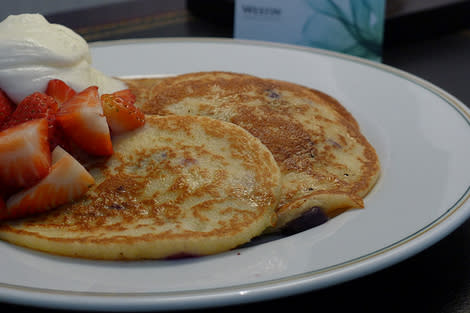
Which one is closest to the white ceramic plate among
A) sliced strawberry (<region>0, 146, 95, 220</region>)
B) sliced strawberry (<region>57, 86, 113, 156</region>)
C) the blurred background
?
sliced strawberry (<region>0, 146, 95, 220</region>)

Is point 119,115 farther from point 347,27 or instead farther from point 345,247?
point 347,27

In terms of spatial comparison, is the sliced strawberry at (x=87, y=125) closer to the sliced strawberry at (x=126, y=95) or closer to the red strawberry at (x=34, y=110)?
the red strawberry at (x=34, y=110)

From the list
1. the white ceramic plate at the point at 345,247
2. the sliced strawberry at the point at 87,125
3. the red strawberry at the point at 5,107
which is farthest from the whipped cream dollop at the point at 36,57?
the white ceramic plate at the point at 345,247

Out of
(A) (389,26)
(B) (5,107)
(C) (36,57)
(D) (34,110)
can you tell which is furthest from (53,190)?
(A) (389,26)

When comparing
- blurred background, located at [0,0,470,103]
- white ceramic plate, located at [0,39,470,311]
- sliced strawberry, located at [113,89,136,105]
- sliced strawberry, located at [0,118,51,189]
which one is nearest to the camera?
white ceramic plate, located at [0,39,470,311]

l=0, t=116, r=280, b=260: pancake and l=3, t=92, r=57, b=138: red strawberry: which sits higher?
l=3, t=92, r=57, b=138: red strawberry

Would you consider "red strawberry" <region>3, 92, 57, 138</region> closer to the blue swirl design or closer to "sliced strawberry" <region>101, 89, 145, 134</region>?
"sliced strawberry" <region>101, 89, 145, 134</region>
